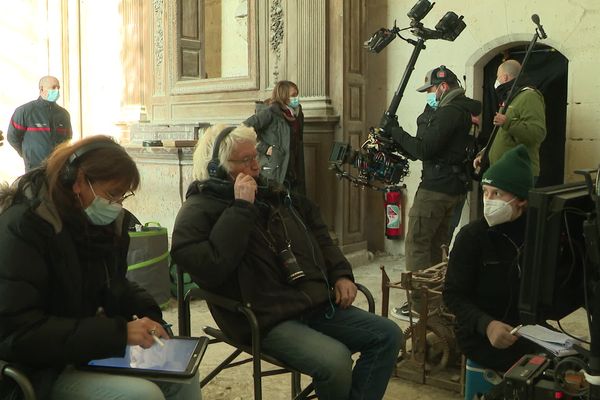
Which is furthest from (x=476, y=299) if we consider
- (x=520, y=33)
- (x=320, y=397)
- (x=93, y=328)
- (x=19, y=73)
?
(x=19, y=73)

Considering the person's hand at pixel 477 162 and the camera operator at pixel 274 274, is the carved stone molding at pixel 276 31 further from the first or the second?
the camera operator at pixel 274 274

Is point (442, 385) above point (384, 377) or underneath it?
underneath

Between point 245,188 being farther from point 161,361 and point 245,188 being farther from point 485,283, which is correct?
point 485,283

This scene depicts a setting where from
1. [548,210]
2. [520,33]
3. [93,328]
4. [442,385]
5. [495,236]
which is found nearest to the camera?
[548,210]

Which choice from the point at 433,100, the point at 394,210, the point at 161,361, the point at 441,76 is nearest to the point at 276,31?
the point at 394,210

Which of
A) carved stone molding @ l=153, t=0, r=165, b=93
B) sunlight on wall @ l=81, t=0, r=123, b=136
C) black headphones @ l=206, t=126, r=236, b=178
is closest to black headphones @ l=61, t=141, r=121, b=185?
black headphones @ l=206, t=126, r=236, b=178

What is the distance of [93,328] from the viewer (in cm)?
196

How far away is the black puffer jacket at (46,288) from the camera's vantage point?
1.88 metres

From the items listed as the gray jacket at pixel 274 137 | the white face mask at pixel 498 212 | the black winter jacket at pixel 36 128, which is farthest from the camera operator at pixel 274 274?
the black winter jacket at pixel 36 128

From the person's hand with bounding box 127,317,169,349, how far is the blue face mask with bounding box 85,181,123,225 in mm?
309

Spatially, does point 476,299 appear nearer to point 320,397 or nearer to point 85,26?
point 320,397

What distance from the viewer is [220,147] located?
274cm

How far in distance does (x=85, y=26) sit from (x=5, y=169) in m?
2.26

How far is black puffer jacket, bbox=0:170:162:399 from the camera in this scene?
6.16 feet
